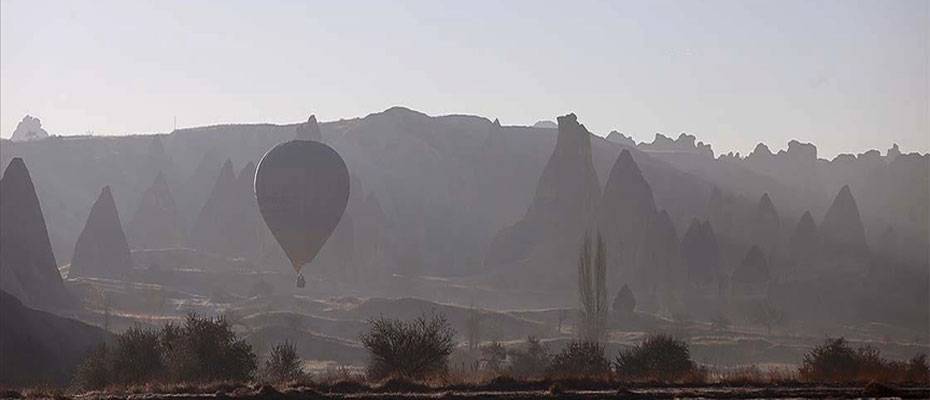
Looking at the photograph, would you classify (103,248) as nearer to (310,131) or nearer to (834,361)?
(310,131)

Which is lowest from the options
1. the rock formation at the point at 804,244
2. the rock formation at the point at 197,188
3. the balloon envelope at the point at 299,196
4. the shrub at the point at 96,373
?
the shrub at the point at 96,373

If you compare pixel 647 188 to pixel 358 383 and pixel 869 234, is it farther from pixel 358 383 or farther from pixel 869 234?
pixel 358 383

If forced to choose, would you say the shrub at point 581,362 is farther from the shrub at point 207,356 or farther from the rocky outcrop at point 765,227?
the rocky outcrop at point 765,227

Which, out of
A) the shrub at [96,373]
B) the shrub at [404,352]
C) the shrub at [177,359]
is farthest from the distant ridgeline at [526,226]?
the shrub at [404,352]

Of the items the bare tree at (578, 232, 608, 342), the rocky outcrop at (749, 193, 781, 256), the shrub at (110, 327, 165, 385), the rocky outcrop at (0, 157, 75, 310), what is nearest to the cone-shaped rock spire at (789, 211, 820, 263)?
the rocky outcrop at (749, 193, 781, 256)

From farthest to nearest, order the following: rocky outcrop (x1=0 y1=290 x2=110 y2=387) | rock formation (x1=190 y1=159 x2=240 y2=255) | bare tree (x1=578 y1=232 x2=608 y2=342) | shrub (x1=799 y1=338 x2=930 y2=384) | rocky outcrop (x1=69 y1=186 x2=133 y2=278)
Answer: rock formation (x1=190 y1=159 x2=240 y2=255) → rocky outcrop (x1=69 y1=186 x2=133 y2=278) → bare tree (x1=578 y1=232 x2=608 y2=342) → rocky outcrop (x1=0 y1=290 x2=110 y2=387) → shrub (x1=799 y1=338 x2=930 y2=384)

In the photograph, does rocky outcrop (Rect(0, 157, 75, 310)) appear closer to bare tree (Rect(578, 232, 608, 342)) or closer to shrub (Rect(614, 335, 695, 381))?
bare tree (Rect(578, 232, 608, 342))
